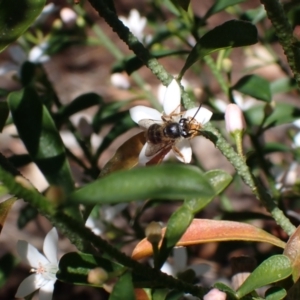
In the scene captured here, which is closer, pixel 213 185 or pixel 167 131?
pixel 213 185

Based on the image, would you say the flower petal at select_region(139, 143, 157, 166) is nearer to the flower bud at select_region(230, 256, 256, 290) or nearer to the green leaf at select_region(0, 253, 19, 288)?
the flower bud at select_region(230, 256, 256, 290)

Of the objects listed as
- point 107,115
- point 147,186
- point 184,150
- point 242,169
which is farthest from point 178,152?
point 107,115

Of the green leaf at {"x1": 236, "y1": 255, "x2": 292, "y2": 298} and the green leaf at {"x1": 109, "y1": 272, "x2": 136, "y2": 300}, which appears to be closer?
the green leaf at {"x1": 109, "y1": 272, "x2": 136, "y2": 300}

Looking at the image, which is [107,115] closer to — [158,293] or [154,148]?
[154,148]

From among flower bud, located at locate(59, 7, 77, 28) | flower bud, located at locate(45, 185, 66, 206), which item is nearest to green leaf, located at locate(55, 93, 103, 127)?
flower bud, located at locate(59, 7, 77, 28)

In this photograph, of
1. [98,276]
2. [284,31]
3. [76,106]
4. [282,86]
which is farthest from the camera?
[282,86]
